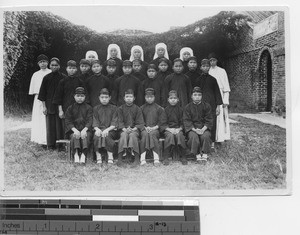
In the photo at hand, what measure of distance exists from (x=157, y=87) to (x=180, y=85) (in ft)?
0.20

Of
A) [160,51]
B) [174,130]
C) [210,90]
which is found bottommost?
[174,130]

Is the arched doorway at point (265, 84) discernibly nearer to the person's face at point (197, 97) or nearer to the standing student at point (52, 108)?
the person's face at point (197, 97)

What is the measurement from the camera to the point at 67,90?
46.8 inches

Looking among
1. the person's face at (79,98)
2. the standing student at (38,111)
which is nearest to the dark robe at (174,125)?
the person's face at (79,98)

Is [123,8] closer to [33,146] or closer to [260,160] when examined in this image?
[33,146]

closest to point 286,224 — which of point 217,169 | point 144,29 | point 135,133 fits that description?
point 217,169

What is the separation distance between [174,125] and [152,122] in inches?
2.3

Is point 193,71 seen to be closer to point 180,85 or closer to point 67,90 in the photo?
point 180,85

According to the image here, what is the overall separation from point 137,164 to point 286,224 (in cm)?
42

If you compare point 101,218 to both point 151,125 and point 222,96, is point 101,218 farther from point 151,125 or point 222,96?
point 222,96

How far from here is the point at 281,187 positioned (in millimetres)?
1164

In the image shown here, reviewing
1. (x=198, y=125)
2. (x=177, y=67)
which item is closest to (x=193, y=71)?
(x=177, y=67)

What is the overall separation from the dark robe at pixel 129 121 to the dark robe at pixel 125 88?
0.02 meters

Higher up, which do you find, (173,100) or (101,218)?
(173,100)
